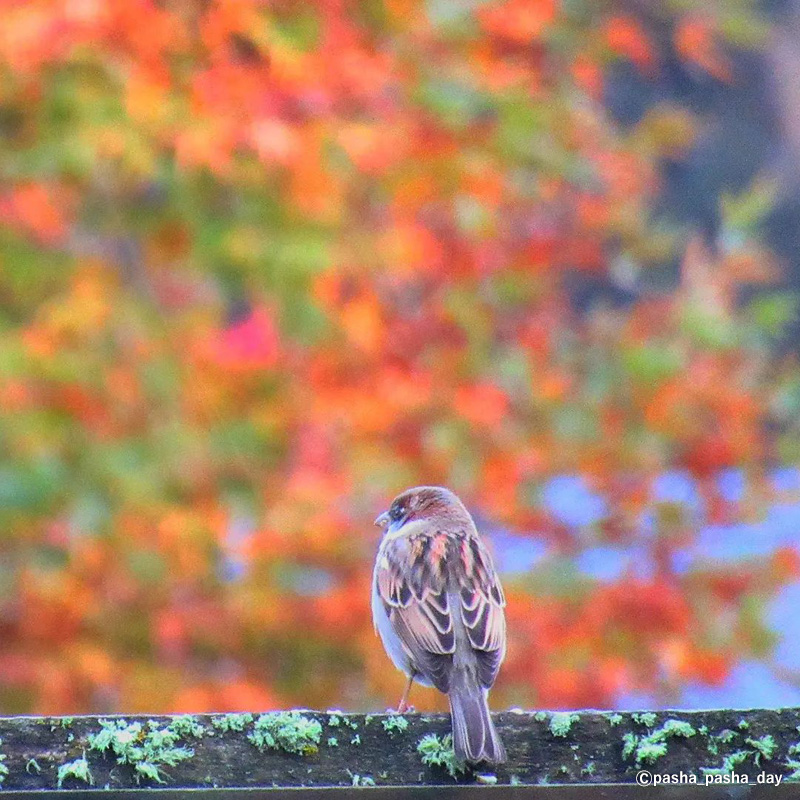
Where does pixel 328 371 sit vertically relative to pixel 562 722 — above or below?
above

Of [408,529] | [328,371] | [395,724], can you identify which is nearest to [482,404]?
[328,371]

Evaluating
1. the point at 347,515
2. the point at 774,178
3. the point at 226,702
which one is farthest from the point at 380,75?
the point at 774,178

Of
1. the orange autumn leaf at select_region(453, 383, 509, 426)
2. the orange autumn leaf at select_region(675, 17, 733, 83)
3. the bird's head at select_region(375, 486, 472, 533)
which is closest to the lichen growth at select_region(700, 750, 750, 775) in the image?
the bird's head at select_region(375, 486, 472, 533)

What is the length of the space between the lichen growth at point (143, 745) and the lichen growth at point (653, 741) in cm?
54

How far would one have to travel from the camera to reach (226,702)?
620 cm

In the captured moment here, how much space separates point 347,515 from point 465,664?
11.3 ft

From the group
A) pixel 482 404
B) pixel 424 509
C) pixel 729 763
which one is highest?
pixel 482 404

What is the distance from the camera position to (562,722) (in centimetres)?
179

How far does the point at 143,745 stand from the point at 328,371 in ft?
15.5

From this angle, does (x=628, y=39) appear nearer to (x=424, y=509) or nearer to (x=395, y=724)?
(x=424, y=509)

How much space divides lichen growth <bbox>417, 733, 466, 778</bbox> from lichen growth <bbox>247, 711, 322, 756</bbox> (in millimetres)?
132

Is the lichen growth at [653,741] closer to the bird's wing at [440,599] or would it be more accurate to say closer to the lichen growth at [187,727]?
the lichen growth at [187,727]

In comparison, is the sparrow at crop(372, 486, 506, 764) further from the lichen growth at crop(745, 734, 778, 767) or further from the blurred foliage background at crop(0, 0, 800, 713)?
the blurred foliage background at crop(0, 0, 800, 713)

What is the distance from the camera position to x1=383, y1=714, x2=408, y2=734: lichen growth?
70.9 inches
